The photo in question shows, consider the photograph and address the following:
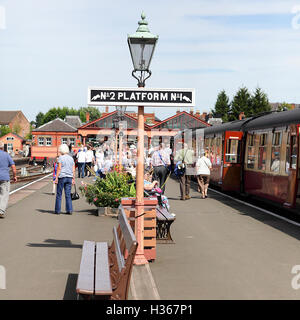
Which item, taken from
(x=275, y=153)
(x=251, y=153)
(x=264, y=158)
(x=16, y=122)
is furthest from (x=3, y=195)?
(x=16, y=122)

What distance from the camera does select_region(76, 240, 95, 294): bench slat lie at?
201 inches

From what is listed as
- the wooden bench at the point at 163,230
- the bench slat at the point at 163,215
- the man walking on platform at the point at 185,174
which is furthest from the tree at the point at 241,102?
the wooden bench at the point at 163,230

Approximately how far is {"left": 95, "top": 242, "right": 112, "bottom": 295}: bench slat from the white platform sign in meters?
2.00

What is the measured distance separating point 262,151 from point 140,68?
1006 centimetres

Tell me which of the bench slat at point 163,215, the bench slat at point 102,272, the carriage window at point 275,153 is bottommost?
the bench slat at point 163,215

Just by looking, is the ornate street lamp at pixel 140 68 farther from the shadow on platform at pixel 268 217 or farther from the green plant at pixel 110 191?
the green plant at pixel 110 191

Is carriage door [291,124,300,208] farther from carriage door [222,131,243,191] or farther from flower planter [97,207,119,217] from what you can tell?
carriage door [222,131,243,191]

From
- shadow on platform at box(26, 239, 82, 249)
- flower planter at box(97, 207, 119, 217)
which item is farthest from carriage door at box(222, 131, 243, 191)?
shadow on platform at box(26, 239, 82, 249)

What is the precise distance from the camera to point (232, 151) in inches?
842

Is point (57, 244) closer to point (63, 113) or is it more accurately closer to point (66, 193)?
point (66, 193)

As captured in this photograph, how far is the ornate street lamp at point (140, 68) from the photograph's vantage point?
8.27 m
